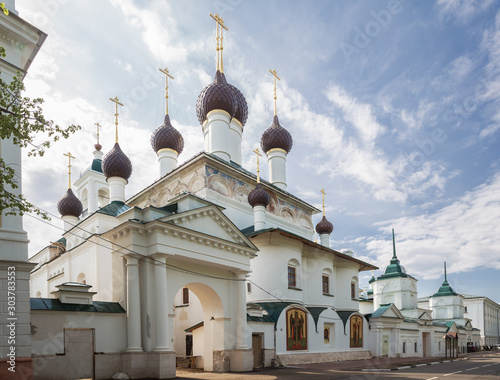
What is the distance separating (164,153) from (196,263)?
12.9 m

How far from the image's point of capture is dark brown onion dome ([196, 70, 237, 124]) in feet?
82.6

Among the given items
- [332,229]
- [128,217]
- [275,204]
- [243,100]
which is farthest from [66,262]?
[332,229]

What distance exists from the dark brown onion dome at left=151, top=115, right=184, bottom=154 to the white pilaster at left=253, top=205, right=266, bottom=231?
804 centimetres

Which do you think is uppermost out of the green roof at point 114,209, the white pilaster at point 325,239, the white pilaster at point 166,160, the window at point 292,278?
the white pilaster at point 166,160

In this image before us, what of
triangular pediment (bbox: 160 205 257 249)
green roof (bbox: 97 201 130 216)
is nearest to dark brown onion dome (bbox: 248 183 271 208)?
triangular pediment (bbox: 160 205 257 249)

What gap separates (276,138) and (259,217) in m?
8.96

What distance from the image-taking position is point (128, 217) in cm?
1410

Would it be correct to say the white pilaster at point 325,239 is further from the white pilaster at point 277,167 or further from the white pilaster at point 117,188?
the white pilaster at point 117,188

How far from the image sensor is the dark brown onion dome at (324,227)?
2825 centimetres

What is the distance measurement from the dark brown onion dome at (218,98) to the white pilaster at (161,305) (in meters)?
13.8

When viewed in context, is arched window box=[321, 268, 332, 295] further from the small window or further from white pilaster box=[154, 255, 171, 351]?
white pilaster box=[154, 255, 171, 351]

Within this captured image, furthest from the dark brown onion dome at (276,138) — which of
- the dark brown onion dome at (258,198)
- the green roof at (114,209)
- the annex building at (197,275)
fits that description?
the green roof at (114,209)

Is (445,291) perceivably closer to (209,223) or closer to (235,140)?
(235,140)

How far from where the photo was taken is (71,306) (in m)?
12.0
